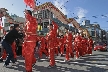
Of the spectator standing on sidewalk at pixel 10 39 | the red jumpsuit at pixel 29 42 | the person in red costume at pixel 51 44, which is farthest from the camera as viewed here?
the spectator standing on sidewalk at pixel 10 39

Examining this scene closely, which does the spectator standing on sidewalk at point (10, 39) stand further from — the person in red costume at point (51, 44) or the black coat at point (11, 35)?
the person in red costume at point (51, 44)

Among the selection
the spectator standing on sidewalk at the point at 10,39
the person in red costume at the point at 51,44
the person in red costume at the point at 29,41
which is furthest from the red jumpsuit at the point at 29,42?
the spectator standing on sidewalk at the point at 10,39

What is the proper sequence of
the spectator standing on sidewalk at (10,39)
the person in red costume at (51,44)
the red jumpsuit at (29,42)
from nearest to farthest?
the red jumpsuit at (29,42) < the person in red costume at (51,44) < the spectator standing on sidewalk at (10,39)

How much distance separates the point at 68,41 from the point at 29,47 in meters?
4.78

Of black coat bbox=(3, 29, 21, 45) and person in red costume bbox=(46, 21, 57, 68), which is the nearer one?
person in red costume bbox=(46, 21, 57, 68)

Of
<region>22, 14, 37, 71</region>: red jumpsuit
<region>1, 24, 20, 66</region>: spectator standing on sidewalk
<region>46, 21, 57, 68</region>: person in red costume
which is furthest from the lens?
<region>1, 24, 20, 66</region>: spectator standing on sidewalk

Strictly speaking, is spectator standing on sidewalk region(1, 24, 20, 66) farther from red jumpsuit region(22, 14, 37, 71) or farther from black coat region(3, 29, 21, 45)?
red jumpsuit region(22, 14, 37, 71)

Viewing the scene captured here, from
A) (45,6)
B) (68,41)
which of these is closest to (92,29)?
(45,6)

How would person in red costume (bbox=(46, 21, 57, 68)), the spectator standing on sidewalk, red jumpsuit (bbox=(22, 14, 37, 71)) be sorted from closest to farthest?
red jumpsuit (bbox=(22, 14, 37, 71)) < person in red costume (bbox=(46, 21, 57, 68)) < the spectator standing on sidewalk

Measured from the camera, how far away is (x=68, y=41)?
1111 cm

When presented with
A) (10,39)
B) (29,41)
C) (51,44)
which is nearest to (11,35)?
(10,39)

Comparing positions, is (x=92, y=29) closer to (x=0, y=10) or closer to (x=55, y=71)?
(x=0, y=10)

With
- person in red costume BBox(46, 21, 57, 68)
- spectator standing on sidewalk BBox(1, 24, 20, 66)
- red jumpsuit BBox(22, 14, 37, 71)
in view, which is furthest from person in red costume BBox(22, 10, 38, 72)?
spectator standing on sidewalk BBox(1, 24, 20, 66)

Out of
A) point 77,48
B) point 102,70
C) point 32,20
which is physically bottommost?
point 102,70
